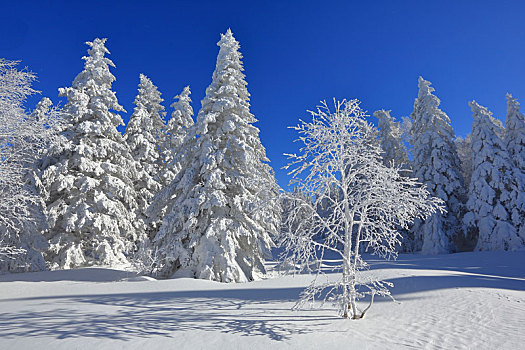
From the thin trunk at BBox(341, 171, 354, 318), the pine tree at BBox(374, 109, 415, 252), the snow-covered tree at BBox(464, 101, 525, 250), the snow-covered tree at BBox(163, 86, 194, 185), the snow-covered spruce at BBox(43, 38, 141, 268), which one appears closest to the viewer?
the thin trunk at BBox(341, 171, 354, 318)

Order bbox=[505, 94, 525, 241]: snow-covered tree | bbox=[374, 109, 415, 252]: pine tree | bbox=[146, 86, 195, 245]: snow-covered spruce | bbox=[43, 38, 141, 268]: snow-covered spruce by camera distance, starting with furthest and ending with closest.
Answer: bbox=[374, 109, 415, 252]: pine tree
bbox=[146, 86, 195, 245]: snow-covered spruce
bbox=[505, 94, 525, 241]: snow-covered tree
bbox=[43, 38, 141, 268]: snow-covered spruce

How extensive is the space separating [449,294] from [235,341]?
7.14 meters

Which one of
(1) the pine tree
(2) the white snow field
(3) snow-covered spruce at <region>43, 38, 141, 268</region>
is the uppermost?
(1) the pine tree

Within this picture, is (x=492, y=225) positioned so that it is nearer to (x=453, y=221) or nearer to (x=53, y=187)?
(x=453, y=221)

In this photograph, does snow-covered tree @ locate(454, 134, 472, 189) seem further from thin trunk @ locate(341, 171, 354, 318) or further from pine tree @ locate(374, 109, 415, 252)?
thin trunk @ locate(341, 171, 354, 318)

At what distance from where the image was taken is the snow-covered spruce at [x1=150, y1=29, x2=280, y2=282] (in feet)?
39.5

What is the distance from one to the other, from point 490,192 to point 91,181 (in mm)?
26740

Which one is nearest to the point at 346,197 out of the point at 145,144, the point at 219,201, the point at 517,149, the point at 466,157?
the point at 219,201

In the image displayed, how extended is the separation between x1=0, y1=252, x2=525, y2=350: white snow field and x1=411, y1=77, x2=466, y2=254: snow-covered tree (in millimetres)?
12548

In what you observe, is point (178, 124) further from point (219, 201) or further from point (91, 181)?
point (219, 201)

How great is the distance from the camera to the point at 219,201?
39.9ft

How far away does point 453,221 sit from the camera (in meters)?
23.2

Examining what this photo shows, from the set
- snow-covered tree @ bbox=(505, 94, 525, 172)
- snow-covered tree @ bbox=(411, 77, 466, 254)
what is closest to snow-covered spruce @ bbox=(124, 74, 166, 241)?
snow-covered tree @ bbox=(411, 77, 466, 254)

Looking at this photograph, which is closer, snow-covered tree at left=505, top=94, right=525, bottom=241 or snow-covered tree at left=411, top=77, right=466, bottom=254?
snow-covered tree at left=505, top=94, right=525, bottom=241
